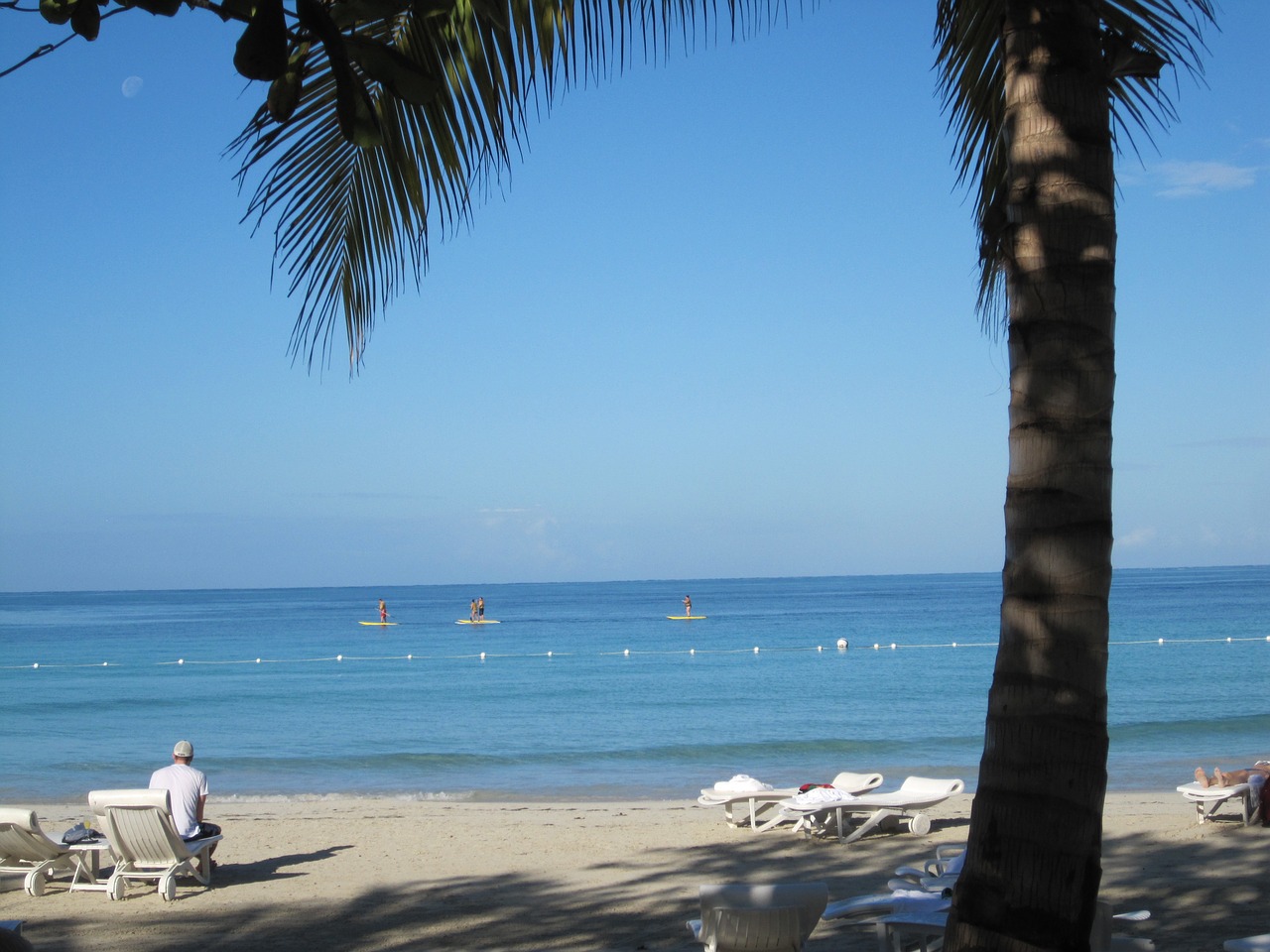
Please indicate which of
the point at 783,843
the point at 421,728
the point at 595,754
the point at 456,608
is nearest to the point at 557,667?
the point at 421,728

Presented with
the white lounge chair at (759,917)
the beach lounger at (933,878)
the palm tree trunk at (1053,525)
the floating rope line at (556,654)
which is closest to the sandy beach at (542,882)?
the beach lounger at (933,878)

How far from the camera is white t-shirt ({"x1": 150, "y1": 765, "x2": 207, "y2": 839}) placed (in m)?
8.81

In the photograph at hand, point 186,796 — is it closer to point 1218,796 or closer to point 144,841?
point 144,841

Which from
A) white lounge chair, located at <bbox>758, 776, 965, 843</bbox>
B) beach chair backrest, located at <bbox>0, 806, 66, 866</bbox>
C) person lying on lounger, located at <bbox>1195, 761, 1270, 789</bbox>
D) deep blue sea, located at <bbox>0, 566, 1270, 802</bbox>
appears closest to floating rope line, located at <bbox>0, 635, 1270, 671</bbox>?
deep blue sea, located at <bbox>0, 566, 1270, 802</bbox>

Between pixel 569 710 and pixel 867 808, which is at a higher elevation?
pixel 867 808

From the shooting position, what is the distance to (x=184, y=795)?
883 cm

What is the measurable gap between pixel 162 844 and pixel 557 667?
3124cm

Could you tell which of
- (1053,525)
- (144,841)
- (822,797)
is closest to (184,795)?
(144,841)

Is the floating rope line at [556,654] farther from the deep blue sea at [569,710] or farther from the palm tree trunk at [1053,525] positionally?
the palm tree trunk at [1053,525]

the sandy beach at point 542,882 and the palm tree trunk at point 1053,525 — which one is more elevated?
the palm tree trunk at point 1053,525

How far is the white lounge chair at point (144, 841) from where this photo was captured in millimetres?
8352

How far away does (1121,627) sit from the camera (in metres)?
56.5

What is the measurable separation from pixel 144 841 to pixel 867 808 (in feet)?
19.0

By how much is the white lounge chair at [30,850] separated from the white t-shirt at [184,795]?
756mm
